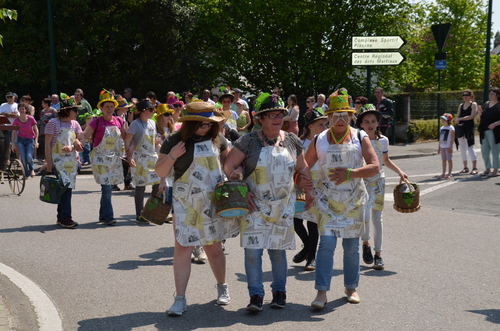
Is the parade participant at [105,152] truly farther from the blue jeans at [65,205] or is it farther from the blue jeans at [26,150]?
the blue jeans at [26,150]

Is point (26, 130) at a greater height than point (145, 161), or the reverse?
point (26, 130)

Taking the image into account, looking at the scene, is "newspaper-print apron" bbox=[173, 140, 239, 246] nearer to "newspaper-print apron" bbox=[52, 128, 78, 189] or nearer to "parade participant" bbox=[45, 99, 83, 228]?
"parade participant" bbox=[45, 99, 83, 228]

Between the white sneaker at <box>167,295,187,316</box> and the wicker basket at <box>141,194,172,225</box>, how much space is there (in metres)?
0.96

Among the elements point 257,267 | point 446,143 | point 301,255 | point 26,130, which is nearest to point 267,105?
point 257,267

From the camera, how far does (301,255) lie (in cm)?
764

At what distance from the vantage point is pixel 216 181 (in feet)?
18.9

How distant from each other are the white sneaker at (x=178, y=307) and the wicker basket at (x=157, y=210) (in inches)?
37.7

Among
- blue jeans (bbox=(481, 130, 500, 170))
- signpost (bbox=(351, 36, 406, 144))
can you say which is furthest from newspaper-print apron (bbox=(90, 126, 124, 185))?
signpost (bbox=(351, 36, 406, 144))

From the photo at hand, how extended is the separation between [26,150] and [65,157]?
7.02m

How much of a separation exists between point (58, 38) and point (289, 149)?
19710 millimetres

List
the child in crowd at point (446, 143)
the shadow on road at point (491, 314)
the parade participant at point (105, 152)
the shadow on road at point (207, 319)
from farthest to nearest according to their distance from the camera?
the child in crowd at point (446, 143) → the parade participant at point (105, 152) → the shadow on road at point (491, 314) → the shadow on road at point (207, 319)

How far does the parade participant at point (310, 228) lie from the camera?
7391 mm

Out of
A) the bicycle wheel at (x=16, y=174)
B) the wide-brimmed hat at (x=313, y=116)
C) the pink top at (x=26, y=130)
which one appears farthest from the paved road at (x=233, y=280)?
the pink top at (x=26, y=130)

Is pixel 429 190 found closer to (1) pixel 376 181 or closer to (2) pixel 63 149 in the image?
(1) pixel 376 181
